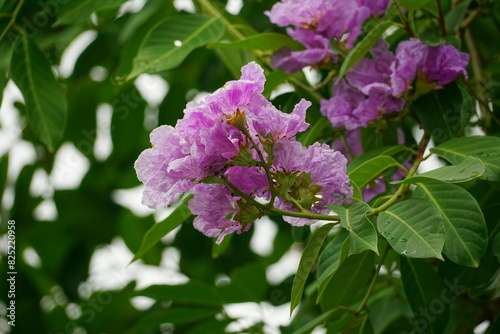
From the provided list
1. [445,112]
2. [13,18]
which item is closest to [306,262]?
[445,112]

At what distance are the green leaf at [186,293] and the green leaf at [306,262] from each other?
Answer: 718mm

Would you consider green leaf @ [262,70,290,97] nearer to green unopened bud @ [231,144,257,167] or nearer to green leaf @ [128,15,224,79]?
green leaf @ [128,15,224,79]

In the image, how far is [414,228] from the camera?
0.90 metres

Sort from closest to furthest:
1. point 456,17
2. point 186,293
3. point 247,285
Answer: point 456,17 → point 186,293 → point 247,285

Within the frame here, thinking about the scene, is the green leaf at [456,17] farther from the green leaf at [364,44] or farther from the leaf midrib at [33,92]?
the leaf midrib at [33,92]

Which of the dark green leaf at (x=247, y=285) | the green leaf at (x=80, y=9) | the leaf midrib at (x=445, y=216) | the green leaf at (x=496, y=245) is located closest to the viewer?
the leaf midrib at (x=445, y=216)

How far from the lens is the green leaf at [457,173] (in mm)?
909

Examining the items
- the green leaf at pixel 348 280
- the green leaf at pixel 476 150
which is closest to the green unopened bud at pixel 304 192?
the green leaf at pixel 476 150

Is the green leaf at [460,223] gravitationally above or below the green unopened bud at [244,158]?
below

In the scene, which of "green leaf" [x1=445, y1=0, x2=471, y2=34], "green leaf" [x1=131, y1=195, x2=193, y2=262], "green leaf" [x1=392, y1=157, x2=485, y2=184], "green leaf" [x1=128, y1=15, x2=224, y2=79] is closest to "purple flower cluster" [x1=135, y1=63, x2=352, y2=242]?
"green leaf" [x1=392, y1=157, x2=485, y2=184]

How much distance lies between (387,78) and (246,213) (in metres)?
0.48

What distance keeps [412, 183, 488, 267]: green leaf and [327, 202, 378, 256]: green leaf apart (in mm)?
160

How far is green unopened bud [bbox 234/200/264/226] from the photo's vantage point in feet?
3.03

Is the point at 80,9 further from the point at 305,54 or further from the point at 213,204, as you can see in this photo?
the point at 213,204
